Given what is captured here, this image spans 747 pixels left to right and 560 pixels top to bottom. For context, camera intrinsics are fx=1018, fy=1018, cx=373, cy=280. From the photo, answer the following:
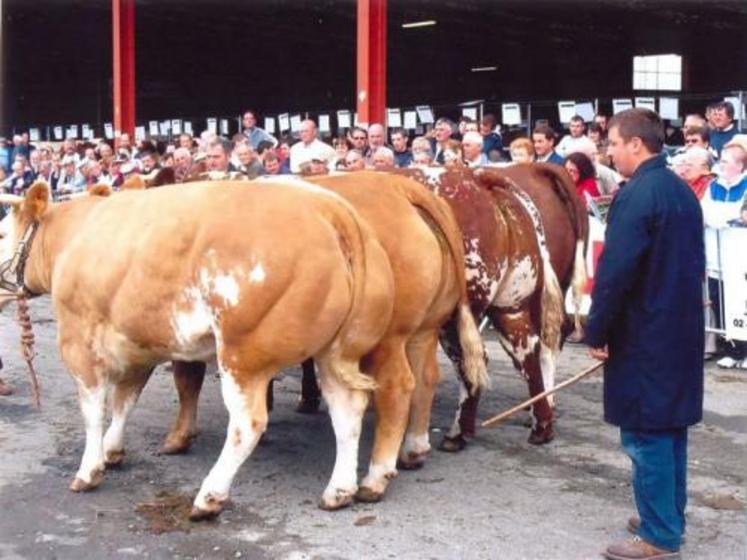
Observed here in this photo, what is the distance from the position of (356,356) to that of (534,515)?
3.63 feet

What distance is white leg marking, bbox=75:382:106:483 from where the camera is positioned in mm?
5039

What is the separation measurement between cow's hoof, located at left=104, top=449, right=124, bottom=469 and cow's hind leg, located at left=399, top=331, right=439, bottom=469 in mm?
1508

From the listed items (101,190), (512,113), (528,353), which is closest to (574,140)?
(512,113)

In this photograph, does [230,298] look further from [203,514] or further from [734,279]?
[734,279]

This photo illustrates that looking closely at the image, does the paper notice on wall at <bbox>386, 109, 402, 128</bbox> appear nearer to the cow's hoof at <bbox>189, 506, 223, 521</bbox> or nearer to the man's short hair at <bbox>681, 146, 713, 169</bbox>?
the man's short hair at <bbox>681, 146, 713, 169</bbox>

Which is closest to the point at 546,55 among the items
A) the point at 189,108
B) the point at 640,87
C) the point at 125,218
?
the point at 640,87

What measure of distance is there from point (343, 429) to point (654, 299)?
1.61m

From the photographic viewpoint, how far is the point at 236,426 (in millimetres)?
4535

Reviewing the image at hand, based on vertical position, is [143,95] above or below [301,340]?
above

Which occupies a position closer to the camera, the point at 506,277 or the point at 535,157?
the point at 506,277

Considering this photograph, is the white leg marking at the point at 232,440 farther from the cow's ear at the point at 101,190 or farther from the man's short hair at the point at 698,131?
the man's short hair at the point at 698,131

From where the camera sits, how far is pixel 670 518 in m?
4.10

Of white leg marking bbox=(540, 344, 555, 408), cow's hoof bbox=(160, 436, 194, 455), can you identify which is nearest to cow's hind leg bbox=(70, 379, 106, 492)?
cow's hoof bbox=(160, 436, 194, 455)

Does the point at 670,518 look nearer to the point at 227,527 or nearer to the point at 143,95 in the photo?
the point at 227,527
